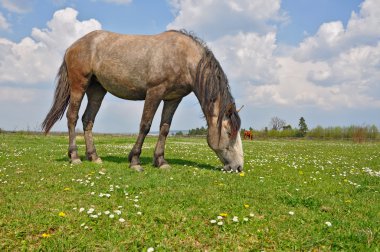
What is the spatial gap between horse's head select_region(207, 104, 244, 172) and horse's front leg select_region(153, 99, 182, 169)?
1646 mm

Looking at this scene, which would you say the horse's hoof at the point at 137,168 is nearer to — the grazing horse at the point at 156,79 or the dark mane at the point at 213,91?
the grazing horse at the point at 156,79

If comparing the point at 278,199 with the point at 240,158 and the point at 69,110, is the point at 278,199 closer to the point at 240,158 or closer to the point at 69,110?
the point at 240,158

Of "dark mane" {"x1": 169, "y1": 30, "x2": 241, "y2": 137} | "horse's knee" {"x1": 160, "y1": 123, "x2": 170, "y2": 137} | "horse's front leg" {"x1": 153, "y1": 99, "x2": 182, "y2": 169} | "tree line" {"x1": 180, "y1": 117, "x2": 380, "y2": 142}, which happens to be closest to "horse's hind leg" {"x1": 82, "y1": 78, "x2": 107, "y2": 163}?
"horse's front leg" {"x1": 153, "y1": 99, "x2": 182, "y2": 169}

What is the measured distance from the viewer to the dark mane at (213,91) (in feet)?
33.1

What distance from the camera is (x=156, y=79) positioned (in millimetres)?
10141

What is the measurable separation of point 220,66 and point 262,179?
377 centimetres

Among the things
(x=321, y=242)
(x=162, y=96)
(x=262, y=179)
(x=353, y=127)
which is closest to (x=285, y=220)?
(x=321, y=242)

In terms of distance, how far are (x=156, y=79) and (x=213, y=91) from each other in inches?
70.6

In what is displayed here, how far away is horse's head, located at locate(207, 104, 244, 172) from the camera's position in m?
10.1

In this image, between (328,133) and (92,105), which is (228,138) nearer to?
(92,105)

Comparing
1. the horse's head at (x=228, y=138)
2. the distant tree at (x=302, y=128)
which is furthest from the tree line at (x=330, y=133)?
the horse's head at (x=228, y=138)

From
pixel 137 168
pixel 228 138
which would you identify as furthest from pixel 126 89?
pixel 228 138

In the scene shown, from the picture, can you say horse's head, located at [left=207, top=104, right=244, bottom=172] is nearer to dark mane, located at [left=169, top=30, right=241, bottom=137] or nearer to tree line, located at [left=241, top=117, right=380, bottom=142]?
dark mane, located at [left=169, top=30, right=241, bottom=137]

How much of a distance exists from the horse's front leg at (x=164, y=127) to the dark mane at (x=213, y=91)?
129cm
